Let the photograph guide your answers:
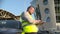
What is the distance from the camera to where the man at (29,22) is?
188 inches

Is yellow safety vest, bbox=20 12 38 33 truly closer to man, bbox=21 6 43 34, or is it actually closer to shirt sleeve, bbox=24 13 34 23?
man, bbox=21 6 43 34

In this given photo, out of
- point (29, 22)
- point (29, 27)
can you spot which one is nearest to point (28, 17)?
point (29, 22)

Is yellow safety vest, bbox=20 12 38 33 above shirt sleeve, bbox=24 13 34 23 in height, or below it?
below

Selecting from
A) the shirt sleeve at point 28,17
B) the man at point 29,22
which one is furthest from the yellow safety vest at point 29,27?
the shirt sleeve at point 28,17

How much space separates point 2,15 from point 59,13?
6.91m

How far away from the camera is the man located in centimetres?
478

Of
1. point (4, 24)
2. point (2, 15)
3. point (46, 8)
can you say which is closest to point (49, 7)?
point (46, 8)

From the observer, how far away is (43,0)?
17.4 m

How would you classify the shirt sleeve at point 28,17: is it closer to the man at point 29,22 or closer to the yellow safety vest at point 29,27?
the man at point 29,22

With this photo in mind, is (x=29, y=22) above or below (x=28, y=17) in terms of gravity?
below

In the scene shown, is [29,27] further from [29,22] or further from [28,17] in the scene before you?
[28,17]

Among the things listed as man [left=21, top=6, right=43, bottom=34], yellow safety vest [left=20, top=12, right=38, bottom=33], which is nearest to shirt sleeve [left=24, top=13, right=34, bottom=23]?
man [left=21, top=6, right=43, bottom=34]

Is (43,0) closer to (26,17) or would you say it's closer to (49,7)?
(49,7)

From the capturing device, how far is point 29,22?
4.80 metres
